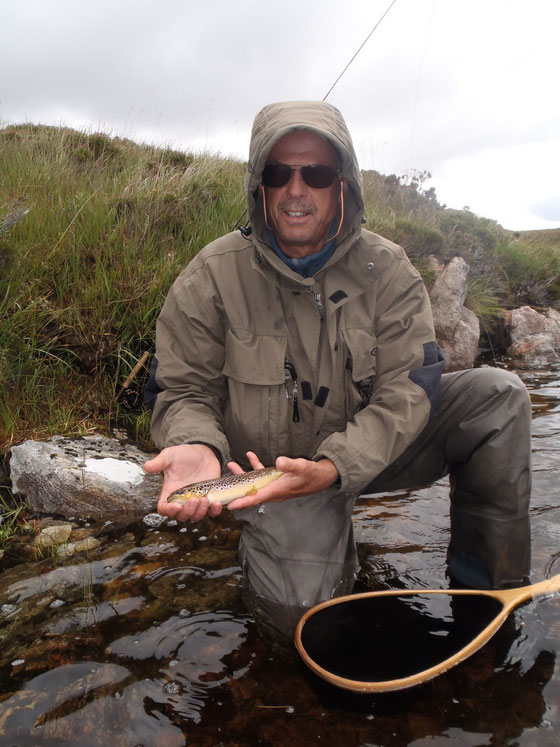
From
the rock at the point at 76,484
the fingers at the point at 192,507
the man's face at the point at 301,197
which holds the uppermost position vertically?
the man's face at the point at 301,197

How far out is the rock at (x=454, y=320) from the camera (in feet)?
33.1

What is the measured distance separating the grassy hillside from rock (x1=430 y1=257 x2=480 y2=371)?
4260 mm

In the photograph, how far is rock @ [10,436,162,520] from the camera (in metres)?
4.43

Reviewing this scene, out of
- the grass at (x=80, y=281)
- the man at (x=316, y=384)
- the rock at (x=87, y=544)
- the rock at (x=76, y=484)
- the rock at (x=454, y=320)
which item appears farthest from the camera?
the rock at (x=454, y=320)

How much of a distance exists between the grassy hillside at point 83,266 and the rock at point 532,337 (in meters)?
6.41

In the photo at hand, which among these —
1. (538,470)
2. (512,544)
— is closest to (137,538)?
(512,544)

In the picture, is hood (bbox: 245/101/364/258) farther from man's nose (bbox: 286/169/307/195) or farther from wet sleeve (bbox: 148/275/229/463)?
wet sleeve (bbox: 148/275/229/463)

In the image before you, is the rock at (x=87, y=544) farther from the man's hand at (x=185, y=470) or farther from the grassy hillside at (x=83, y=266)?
the grassy hillside at (x=83, y=266)

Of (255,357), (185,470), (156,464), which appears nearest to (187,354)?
(255,357)

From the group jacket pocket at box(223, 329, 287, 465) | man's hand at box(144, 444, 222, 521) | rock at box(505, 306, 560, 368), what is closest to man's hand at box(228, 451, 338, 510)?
man's hand at box(144, 444, 222, 521)

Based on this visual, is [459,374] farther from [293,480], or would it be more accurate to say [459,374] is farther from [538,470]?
[538,470]

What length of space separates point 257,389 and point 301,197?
1289mm

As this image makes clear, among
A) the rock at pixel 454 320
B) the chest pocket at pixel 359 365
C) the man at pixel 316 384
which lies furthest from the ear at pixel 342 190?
the rock at pixel 454 320

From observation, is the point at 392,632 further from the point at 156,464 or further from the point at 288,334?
the point at 288,334
